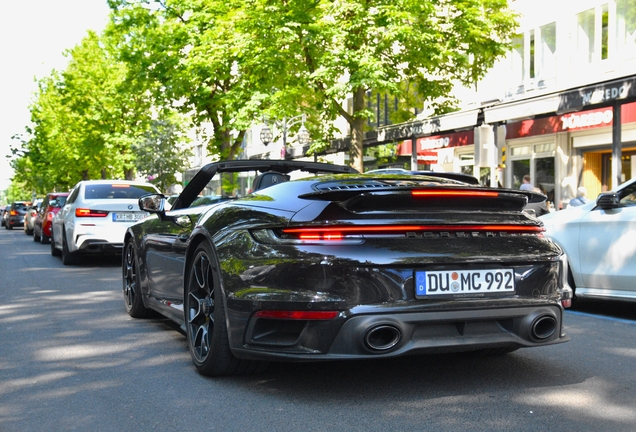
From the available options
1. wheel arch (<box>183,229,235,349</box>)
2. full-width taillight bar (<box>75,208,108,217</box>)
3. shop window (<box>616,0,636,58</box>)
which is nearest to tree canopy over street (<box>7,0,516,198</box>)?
shop window (<box>616,0,636,58</box>)

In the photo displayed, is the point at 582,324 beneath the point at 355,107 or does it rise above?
beneath

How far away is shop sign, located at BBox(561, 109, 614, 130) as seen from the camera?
22331 mm

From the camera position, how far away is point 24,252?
66.3ft

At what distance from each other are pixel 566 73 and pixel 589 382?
21.7 meters

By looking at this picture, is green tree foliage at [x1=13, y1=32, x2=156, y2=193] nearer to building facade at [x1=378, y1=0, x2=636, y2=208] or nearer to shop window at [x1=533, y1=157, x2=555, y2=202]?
building facade at [x1=378, y1=0, x2=636, y2=208]

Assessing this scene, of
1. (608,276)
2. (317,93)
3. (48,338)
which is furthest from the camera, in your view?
(317,93)

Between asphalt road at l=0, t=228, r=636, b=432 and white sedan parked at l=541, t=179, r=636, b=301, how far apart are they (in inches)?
38.8

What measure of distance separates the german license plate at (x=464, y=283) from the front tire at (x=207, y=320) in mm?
1219

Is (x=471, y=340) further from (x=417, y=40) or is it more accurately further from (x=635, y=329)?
(x=417, y=40)

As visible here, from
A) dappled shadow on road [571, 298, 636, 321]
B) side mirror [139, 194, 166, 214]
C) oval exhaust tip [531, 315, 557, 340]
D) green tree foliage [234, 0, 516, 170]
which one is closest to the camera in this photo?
oval exhaust tip [531, 315, 557, 340]

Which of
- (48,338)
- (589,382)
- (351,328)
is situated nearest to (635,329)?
(589,382)

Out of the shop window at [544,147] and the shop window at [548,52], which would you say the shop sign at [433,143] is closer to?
the shop window at [544,147]

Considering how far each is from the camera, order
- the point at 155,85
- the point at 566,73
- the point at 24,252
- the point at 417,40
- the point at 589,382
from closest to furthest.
A: the point at 589,382
the point at 24,252
the point at 417,40
the point at 566,73
the point at 155,85

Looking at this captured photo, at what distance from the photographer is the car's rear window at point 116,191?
603 inches
